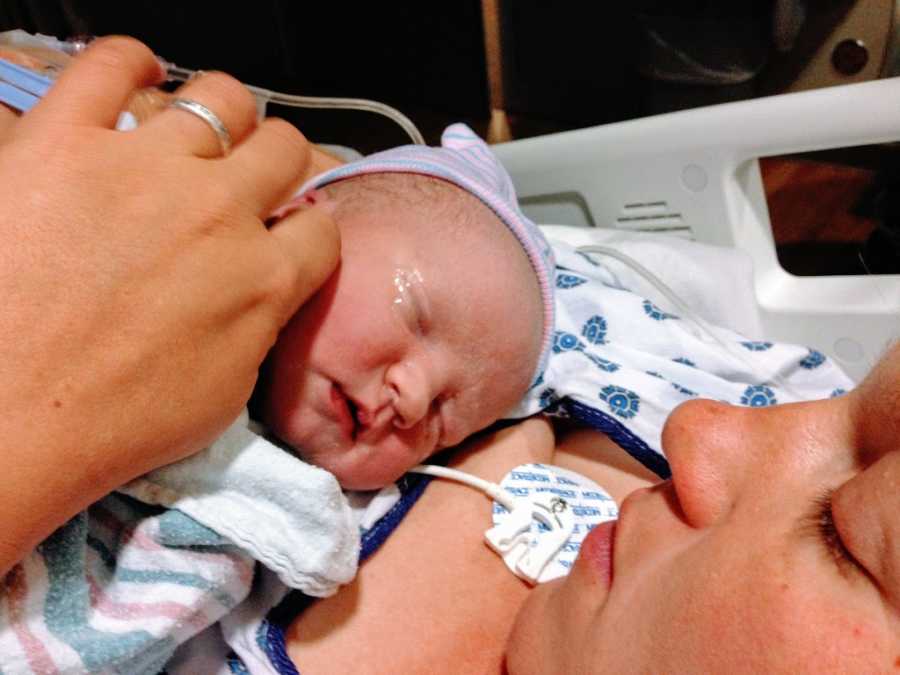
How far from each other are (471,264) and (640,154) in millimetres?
461

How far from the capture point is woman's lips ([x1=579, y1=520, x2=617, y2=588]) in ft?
2.24

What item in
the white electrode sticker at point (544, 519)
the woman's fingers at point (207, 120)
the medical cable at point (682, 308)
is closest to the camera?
the woman's fingers at point (207, 120)

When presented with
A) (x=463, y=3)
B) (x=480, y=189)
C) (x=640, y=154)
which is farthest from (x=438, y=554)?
(x=463, y=3)

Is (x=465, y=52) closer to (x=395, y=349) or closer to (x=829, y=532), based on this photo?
(x=395, y=349)

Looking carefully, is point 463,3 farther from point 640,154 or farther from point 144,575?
point 144,575

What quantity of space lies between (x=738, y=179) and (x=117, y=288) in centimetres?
100

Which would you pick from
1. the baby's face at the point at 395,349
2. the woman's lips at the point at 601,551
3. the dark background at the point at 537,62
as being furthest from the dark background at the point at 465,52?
the woman's lips at the point at 601,551

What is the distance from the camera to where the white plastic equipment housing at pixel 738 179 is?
107cm

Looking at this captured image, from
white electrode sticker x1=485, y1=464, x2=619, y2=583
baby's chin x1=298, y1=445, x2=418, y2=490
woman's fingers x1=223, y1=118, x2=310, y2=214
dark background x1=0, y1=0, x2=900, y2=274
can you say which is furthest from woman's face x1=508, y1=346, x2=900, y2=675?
dark background x1=0, y1=0, x2=900, y2=274

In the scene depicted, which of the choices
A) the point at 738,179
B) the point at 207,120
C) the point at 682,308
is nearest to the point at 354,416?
the point at 207,120

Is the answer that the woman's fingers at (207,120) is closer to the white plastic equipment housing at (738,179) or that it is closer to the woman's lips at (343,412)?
the woman's lips at (343,412)

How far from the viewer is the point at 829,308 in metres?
1.19

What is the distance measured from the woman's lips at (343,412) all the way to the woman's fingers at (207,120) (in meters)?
0.30

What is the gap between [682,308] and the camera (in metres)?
1.26
